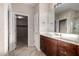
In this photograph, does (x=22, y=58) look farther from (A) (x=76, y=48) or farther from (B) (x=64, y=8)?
(B) (x=64, y=8)

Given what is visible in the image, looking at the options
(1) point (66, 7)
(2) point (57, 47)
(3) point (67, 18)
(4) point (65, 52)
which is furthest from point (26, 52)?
(1) point (66, 7)

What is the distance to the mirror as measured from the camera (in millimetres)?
1674

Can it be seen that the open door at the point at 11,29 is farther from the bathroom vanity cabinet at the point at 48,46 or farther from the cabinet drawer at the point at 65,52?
the cabinet drawer at the point at 65,52

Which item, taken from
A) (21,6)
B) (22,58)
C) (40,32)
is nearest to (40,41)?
(40,32)

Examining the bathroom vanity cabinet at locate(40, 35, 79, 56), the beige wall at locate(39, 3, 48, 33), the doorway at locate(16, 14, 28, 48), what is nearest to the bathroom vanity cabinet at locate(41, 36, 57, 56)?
the bathroom vanity cabinet at locate(40, 35, 79, 56)

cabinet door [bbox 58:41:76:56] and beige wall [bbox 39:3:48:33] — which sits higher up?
beige wall [bbox 39:3:48:33]

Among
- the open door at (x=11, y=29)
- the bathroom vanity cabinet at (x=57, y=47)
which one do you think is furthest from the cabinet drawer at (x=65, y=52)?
the open door at (x=11, y=29)

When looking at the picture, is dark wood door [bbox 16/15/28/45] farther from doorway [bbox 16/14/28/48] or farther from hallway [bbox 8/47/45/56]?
hallway [bbox 8/47/45/56]

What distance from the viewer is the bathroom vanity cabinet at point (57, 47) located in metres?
1.57

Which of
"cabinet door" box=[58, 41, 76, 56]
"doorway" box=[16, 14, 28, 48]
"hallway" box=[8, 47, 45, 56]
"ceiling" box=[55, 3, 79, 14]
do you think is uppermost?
"ceiling" box=[55, 3, 79, 14]

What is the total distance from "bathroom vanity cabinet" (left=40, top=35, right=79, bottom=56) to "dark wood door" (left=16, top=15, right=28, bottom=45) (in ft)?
0.91

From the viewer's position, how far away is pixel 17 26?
183cm

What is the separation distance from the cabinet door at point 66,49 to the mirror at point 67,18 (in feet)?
0.69

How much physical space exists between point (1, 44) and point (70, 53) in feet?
3.60
